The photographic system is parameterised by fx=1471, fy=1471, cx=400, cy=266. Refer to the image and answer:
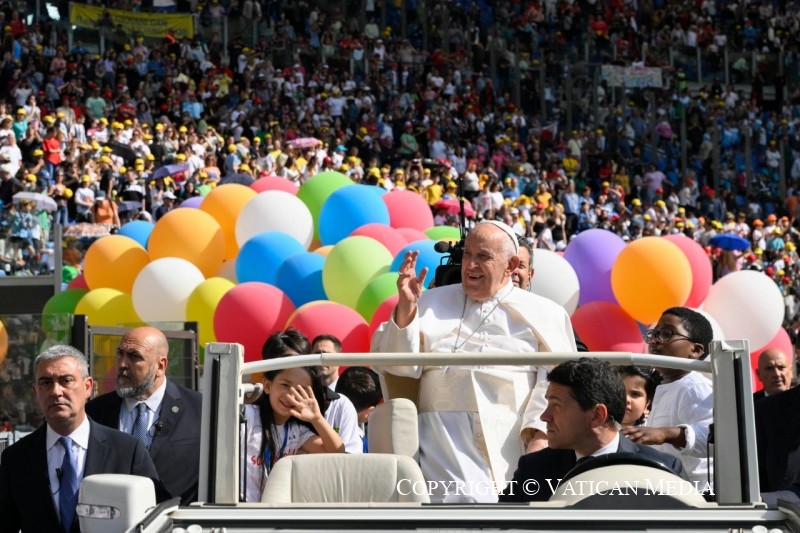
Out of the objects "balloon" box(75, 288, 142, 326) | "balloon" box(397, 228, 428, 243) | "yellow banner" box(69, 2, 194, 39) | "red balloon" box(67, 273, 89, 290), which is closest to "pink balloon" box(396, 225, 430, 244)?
"balloon" box(397, 228, 428, 243)

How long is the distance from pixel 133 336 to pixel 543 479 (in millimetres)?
2378

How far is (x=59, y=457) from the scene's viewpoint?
5242 millimetres

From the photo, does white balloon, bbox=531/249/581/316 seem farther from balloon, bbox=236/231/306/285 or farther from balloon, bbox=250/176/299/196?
balloon, bbox=250/176/299/196

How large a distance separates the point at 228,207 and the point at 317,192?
0.91 meters

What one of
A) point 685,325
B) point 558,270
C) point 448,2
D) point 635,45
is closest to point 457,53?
point 448,2

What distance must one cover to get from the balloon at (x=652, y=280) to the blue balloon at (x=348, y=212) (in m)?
2.41

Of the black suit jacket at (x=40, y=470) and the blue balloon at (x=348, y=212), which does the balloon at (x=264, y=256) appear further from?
the black suit jacket at (x=40, y=470)

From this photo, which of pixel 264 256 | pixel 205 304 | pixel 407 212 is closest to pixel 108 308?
pixel 205 304

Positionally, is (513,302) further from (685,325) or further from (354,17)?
(354,17)

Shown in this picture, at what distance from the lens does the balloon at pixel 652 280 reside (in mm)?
13031

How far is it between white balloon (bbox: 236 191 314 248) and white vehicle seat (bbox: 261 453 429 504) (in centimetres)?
945

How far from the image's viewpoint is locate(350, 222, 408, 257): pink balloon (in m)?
13.2

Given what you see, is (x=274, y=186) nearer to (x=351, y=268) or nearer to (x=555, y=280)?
(x=351, y=268)

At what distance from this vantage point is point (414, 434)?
4.98m
